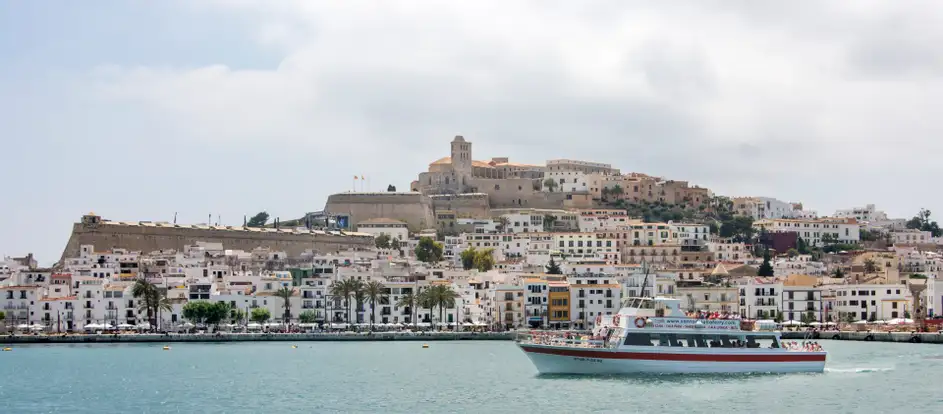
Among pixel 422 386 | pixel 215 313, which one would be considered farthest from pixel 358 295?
pixel 422 386

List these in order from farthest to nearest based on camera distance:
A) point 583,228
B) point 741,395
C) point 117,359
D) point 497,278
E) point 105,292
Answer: point 583,228 < point 497,278 < point 105,292 < point 117,359 < point 741,395

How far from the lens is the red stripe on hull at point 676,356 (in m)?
48.2

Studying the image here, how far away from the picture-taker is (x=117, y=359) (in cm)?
6444

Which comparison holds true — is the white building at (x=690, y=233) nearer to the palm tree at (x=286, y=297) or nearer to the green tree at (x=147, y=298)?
the palm tree at (x=286, y=297)

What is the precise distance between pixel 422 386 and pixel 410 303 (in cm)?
3299

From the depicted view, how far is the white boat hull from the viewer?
4838 centimetres

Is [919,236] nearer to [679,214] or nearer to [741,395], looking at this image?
[679,214]

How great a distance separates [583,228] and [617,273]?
36.0 meters

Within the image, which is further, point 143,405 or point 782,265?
point 782,265

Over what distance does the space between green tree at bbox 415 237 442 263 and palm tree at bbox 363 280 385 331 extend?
93.2 ft

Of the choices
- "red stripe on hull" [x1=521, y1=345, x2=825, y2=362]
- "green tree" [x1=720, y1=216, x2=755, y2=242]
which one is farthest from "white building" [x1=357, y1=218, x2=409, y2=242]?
"red stripe on hull" [x1=521, y1=345, x2=825, y2=362]

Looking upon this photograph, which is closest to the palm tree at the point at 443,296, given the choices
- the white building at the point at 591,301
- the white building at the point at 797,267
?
the white building at the point at 591,301

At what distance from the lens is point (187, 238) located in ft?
360

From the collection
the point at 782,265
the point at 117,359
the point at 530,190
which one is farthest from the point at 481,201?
the point at 117,359
